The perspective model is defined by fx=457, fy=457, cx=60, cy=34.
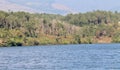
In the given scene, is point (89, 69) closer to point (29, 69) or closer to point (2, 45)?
point (29, 69)

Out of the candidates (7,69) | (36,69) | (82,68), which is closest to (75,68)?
(82,68)

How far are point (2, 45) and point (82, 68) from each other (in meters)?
133

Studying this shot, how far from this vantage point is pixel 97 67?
7106cm

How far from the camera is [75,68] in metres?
70.6

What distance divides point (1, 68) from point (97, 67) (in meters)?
15.2

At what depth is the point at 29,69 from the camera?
2736 inches

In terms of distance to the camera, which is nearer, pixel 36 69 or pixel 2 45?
pixel 36 69

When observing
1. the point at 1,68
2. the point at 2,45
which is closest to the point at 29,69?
the point at 1,68

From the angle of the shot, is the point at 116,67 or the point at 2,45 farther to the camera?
the point at 2,45

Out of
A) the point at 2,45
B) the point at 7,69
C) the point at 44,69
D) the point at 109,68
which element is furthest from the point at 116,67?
the point at 2,45

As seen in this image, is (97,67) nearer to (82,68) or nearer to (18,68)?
(82,68)

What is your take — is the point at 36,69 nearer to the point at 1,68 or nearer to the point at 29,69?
the point at 29,69

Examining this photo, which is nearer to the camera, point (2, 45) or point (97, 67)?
point (97, 67)

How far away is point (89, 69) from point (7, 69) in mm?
12655
